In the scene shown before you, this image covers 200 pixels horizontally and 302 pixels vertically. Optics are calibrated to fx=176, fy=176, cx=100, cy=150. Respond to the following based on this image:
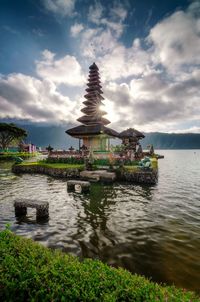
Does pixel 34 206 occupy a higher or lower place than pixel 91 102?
lower

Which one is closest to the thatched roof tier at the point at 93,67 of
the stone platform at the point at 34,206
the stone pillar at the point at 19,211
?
the stone platform at the point at 34,206

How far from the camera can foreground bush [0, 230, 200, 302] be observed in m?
2.88

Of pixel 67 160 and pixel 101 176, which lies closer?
pixel 101 176

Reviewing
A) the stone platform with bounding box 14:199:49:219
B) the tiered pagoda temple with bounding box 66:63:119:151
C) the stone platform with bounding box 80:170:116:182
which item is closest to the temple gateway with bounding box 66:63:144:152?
the tiered pagoda temple with bounding box 66:63:119:151

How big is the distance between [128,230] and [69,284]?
5968 mm

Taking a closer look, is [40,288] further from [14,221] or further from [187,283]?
[14,221]

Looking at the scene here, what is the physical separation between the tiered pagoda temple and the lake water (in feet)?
60.9

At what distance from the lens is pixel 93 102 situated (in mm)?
38156

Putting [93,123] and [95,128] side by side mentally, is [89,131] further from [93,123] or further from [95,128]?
[93,123]

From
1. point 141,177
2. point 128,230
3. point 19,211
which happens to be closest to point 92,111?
point 141,177

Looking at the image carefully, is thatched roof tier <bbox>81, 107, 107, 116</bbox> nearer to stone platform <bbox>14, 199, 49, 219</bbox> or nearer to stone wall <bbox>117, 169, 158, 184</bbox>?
stone wall <bbox>117, 169, 158, 184</bbox>

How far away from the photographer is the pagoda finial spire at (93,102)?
36.0 metres

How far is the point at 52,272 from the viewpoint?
3328 mm

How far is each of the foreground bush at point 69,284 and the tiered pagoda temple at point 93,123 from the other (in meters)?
26.9
